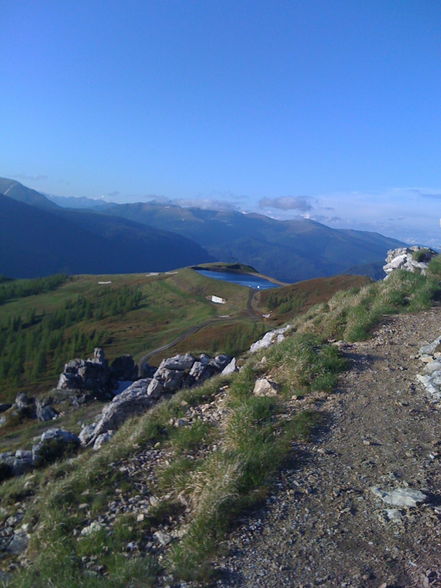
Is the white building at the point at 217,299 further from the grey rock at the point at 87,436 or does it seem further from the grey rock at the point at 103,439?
the grey rock at the point at 103,439

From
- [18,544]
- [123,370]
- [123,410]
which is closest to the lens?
[18,544]

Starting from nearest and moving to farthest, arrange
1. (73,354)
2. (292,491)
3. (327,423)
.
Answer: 1. (292,491)
2. (327,423)
3. (73,354)

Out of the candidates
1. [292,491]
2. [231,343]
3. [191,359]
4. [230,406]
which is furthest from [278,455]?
[231,343]

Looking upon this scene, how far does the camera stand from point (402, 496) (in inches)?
274

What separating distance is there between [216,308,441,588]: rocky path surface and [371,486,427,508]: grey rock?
95 mm

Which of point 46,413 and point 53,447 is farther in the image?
point 46,413

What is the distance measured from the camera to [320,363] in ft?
39.2

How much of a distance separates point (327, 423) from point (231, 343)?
48.8 m

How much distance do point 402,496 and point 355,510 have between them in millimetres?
805

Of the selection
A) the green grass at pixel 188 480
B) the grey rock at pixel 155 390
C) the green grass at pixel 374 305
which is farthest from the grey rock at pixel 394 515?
the grey rock at pixel 155 390

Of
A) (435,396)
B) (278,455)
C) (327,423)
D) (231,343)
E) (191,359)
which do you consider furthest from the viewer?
(231,343)

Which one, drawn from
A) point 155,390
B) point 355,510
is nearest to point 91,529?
point 355,510

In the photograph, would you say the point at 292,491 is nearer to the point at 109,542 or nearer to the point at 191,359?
the point at 109,542

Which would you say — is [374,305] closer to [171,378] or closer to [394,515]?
[171,378]
